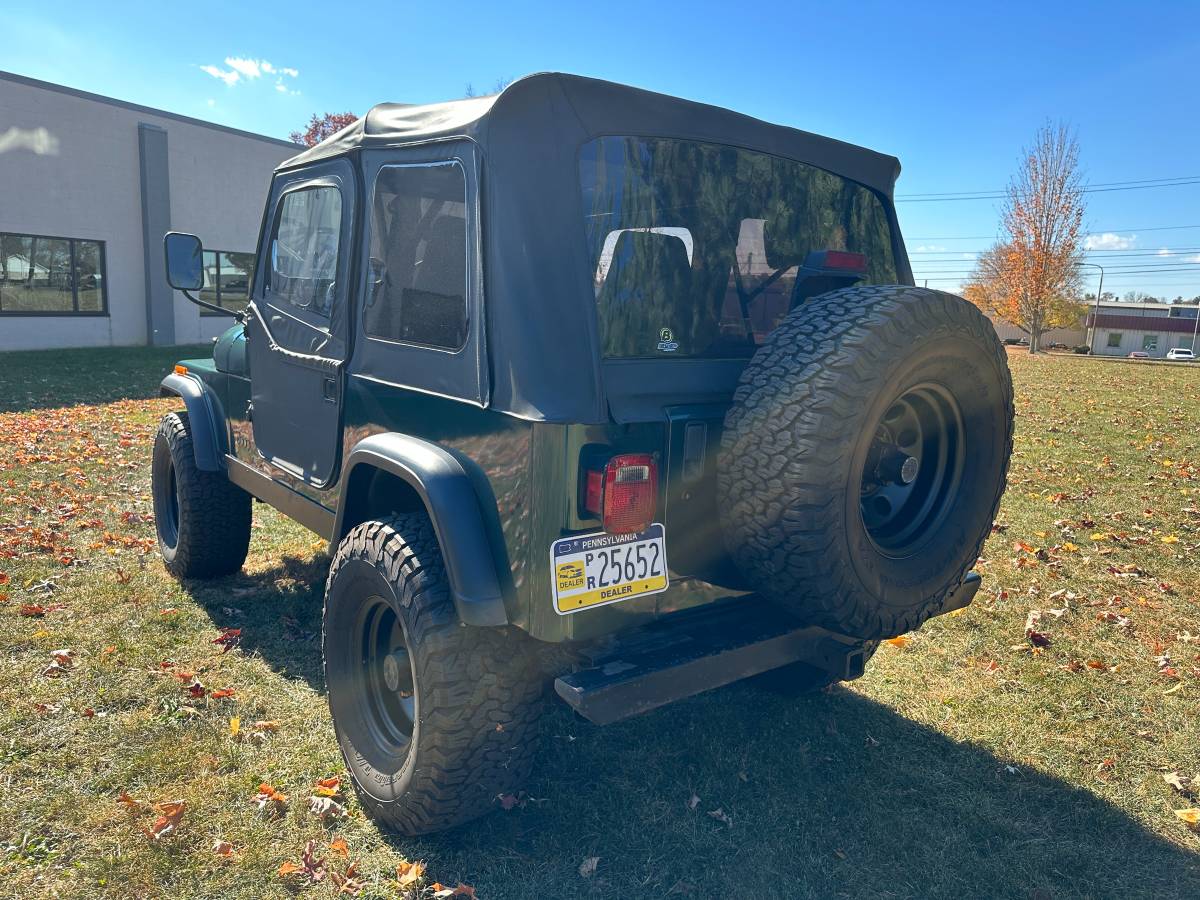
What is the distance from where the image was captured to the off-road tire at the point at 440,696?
251 cm

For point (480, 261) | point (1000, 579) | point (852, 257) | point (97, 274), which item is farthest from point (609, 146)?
point (97, 274)

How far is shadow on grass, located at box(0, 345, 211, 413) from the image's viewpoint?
1177 centimetres

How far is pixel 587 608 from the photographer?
237 centimetres

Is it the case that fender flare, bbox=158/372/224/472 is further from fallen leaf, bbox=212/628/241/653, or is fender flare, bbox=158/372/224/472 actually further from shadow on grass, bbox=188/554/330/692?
fallen leaf, bbox=212/628/241/653

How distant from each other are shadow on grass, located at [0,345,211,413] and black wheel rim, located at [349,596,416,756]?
9.51m

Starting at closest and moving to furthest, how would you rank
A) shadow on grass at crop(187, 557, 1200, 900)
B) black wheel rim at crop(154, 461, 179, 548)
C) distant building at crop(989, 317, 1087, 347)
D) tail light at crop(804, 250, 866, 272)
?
1. shadow on grass at crop(187, 557, 1200, 900)
2. tail light at crop(804, 250, 866, 272)
3. black wheel rim at crop(154, 461, 179, 548)
4. distant building at crop(989, 317, 1087, 347)

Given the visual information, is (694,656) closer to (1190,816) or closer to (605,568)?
(605,568)

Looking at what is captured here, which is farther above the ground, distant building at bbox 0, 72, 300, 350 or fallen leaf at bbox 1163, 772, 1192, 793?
distant building at bbox 0, 72, 300, 350

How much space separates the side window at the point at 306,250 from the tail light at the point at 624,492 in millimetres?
1564

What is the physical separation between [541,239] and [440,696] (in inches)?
53.2

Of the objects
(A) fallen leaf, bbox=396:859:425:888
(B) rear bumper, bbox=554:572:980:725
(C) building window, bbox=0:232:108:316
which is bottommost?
(A) fallen leaf, bbox=396:859:425:888

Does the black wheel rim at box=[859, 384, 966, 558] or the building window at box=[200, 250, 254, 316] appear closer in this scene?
the black wheel rim at box=[859, 384, 966, 558]

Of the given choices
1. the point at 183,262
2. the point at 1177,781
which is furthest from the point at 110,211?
the point at 1177,781

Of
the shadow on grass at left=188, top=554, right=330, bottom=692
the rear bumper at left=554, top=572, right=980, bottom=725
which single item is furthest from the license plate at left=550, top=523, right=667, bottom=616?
the shadow on grass at left=188, top=554, right=330, bottom=692
